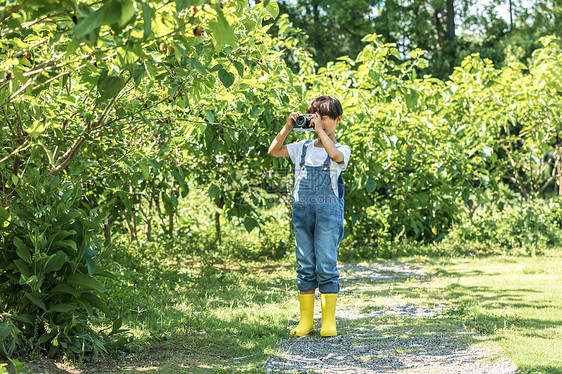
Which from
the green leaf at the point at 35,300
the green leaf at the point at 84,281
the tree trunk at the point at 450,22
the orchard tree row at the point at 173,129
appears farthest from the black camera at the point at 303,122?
the tree trunk at the point at 450,22

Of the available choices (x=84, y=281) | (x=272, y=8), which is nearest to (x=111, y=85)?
(x=272, y=8)

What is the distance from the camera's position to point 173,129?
209 inches

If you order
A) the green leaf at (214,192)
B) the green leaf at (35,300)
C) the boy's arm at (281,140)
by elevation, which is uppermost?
the boy's arm at (281,140)

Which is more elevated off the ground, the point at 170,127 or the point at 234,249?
the point at 170,127

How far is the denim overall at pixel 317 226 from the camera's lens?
3.77m

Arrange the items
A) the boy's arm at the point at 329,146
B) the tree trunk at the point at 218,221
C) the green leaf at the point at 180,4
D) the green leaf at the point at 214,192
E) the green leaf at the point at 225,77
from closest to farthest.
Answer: the green leaf at the point at 180,4, the green leaf at the point at 225,77, the boy's arm at the point at 329,146, the green leaf at the point at 214,192, the tree trunk at the point at 218,221

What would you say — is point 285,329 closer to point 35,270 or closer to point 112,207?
point 35,270

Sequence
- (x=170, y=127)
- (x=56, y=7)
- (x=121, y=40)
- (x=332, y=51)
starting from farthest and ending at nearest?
1. (x=332, y=51)
2. (x=170, y=127)
3. (x=121, y=40)
4. (x=56, y=7)

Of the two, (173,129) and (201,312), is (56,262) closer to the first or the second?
(201,312)

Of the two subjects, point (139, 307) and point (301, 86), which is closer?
point (139, 307)

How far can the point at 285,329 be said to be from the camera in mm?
3938

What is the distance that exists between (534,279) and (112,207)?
414 centimetres

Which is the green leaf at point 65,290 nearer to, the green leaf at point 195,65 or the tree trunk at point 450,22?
the green leaf at point 195,65

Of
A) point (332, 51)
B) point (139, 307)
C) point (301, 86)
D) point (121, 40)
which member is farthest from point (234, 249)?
point (332, 51)
